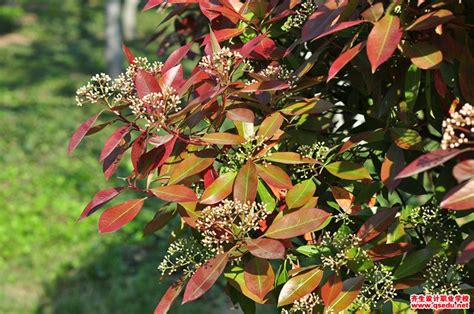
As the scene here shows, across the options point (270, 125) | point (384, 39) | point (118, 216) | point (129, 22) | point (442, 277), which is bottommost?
point (129, 22)

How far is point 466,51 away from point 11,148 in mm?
8290

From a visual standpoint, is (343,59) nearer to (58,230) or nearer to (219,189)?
(219,189)

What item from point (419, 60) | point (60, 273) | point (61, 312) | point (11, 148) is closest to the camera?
point (419, 60)

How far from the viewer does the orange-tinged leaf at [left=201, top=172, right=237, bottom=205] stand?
1586mm

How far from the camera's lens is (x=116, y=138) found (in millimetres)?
1632

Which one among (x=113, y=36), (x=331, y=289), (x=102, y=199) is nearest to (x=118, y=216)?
(x=102, y=199)

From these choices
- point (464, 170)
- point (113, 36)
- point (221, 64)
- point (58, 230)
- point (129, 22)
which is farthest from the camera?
point (129, 22)

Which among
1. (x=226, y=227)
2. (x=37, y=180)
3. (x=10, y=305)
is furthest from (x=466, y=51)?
(x=37, y=180)

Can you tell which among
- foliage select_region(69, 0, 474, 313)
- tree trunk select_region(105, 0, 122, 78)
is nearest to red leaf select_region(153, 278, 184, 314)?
foliage select_region(69, 0, 474, 313)

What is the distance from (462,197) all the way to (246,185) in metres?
0.52

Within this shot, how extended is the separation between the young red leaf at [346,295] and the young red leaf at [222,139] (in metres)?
0.42

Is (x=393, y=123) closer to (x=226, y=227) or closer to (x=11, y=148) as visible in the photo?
(x=226, y=227)

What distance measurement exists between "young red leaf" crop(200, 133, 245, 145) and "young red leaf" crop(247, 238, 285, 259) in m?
0.24

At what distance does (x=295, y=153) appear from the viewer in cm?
170
